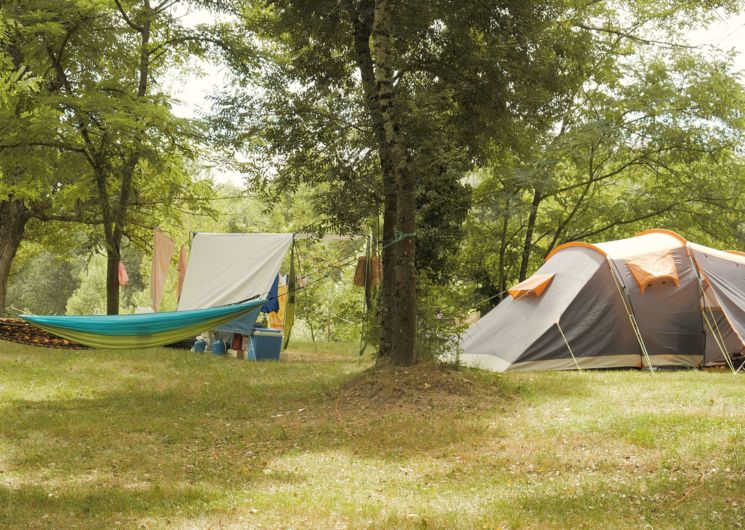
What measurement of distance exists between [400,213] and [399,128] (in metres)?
0.83

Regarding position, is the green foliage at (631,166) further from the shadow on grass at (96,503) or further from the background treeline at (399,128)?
the shadow on grass at (96,503)

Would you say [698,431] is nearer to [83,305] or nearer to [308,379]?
[308,379]

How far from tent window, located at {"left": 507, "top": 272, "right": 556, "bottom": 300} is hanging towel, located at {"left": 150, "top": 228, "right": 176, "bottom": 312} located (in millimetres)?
5969

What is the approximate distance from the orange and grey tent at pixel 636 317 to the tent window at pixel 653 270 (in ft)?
0.04

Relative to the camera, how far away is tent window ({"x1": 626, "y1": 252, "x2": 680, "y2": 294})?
948 centimetres

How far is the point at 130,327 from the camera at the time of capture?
24.5 ft

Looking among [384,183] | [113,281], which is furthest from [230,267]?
[384,183]

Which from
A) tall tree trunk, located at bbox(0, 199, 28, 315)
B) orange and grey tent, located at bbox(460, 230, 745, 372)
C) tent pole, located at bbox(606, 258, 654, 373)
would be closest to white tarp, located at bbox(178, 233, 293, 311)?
orange and grey tent, located at bbox(460, 230, 745, 372)

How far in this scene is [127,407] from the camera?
732 cm

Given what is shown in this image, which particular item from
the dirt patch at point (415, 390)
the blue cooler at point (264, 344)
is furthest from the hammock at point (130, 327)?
the blue cooler at point (264, 344)

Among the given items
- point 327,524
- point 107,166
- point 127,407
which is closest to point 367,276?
point 107,166

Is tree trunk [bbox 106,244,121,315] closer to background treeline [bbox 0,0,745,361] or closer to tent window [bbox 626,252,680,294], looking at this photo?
background treeline [bbox 0,0,745,361]

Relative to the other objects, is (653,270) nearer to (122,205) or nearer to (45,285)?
(122,205)

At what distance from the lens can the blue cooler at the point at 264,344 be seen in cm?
1102
